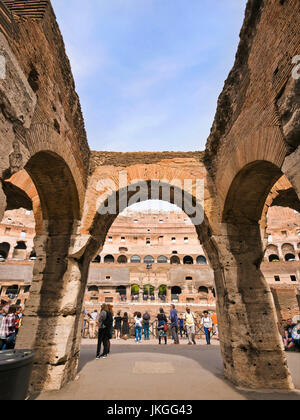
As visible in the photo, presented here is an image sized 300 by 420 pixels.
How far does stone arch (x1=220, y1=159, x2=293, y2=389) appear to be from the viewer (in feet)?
13.1

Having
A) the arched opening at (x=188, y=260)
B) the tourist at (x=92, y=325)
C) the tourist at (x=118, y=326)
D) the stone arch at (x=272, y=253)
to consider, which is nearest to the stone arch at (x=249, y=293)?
the tourist at (x=118, y=326)

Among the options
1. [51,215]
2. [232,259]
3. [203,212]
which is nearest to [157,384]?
[232,259]

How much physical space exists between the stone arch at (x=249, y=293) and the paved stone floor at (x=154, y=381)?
327 mm

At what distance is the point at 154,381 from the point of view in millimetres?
4152

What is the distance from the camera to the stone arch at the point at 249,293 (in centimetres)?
401

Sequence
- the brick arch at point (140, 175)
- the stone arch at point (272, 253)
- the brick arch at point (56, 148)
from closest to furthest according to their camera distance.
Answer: the brick arch at point (56, 148)
the brick arch at point (140, 175)
the stone arch at point (272, 253)

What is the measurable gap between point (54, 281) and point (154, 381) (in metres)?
2.61

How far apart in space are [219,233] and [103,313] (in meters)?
3.65

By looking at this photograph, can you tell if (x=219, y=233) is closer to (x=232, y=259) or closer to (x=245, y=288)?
(x=232, y=259)

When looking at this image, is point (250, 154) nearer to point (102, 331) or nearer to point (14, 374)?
point (14, 374)

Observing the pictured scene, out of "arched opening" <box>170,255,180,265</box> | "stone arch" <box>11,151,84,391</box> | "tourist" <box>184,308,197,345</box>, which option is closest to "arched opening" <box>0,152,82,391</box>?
"stone arch" <box>11,151,84,391</box>

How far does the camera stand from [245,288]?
14.8 feet

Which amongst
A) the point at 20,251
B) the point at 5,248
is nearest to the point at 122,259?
the point at 20,251

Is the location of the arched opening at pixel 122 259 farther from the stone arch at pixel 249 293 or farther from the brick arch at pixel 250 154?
the brick arch at pixel 250 154
